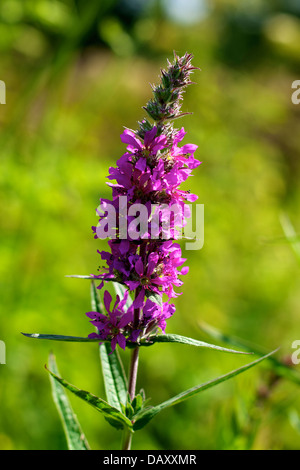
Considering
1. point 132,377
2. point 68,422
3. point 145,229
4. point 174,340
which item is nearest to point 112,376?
point 132,377

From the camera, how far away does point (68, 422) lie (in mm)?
1423

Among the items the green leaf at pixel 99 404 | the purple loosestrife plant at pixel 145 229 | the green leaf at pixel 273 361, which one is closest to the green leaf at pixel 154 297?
the purple loosestrife plant at pixel 145 229

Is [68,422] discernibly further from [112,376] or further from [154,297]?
[154,297]

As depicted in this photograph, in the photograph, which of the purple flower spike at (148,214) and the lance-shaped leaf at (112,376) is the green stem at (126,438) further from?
the purple flower spike at (148,214)

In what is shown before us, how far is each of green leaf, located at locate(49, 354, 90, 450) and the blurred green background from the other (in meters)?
0.78

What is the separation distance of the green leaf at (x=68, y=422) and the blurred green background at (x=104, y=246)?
779 millimetres

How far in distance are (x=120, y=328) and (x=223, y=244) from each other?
3280 mm

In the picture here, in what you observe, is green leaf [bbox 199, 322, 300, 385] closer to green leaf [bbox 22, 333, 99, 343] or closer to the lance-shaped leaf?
the lance-shaped leaf

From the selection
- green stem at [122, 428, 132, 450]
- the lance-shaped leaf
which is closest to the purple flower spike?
the lance-shaped leaf

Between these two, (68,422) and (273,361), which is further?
(273,361)

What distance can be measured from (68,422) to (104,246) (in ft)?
9.70

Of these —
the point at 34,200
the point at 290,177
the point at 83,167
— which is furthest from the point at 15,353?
the point at 290,177

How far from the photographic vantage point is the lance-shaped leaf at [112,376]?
4.33 ft

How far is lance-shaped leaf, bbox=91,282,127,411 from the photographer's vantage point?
1.32 metres
